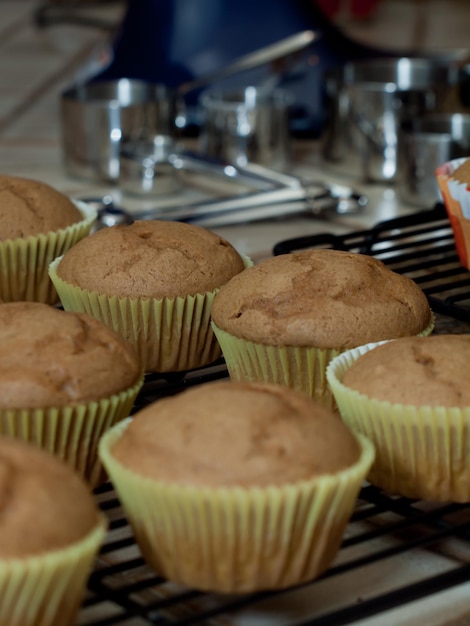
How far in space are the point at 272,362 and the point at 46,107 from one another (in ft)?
5.89

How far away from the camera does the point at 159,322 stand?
3.76 ft

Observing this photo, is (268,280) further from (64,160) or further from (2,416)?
(64,160)

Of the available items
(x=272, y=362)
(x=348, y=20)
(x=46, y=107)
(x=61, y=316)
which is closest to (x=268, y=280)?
(x=272, y=362)

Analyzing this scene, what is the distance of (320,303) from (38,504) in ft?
1.38

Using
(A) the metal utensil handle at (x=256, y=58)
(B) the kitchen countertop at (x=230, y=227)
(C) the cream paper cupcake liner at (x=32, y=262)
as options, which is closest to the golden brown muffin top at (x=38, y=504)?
(B) the kitchen countertop at (x=230, y=227)

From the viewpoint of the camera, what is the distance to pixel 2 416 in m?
0.86

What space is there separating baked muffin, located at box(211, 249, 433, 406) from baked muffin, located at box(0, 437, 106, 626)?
35 cm

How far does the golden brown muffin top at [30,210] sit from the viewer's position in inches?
49.5

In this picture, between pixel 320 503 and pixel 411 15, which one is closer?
pixel 320 503

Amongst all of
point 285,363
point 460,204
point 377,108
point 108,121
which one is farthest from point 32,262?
point 377,108

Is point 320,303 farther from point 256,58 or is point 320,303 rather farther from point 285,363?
point 256,58

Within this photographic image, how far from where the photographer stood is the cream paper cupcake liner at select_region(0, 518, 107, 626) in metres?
0.64

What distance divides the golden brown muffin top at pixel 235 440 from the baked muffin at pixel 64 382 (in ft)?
0.28

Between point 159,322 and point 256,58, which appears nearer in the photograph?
point 159,322
